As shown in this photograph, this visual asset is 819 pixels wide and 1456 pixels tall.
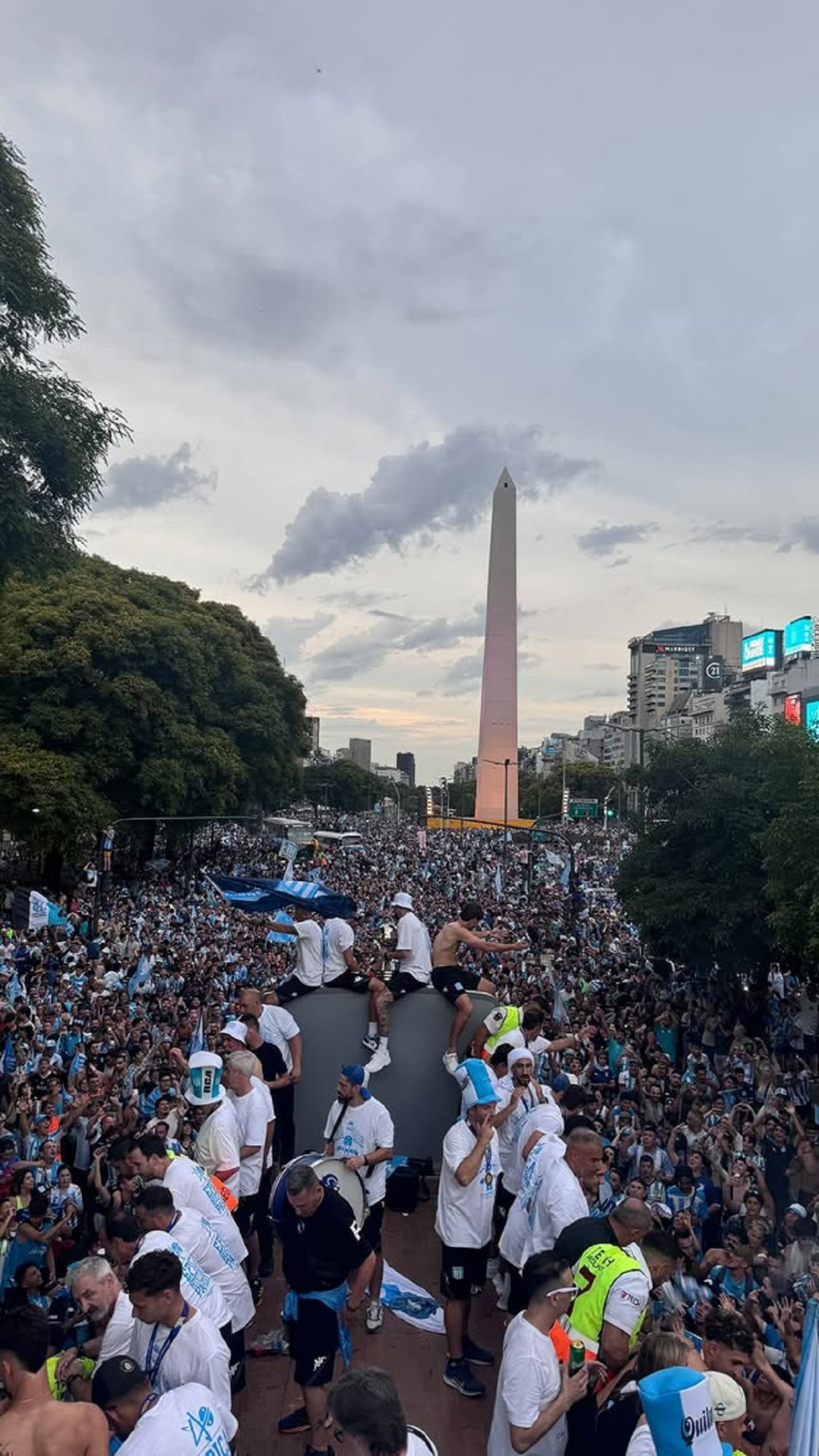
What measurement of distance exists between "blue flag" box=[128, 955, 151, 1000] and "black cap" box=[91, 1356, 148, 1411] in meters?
12.8

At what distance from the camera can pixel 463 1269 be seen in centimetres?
517

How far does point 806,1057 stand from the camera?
1409 cm

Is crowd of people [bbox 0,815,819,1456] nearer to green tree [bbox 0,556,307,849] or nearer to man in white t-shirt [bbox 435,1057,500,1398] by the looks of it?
man in white t-shirt [bbox 435,1057,500,1398]

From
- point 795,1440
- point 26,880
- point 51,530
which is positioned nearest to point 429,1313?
point 795,1440

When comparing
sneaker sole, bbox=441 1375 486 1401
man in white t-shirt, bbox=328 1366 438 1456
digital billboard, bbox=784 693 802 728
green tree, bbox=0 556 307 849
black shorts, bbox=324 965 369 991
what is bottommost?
sneaker sole, bbox=441 1375 486 1401

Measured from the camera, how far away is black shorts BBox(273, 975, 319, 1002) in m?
8.00

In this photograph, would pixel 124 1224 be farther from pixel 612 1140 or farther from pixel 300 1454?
pixel 612 1140

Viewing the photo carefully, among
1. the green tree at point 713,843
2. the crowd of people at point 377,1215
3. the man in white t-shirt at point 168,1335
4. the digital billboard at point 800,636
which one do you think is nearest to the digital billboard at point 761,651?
the digital billboard at point 800,636

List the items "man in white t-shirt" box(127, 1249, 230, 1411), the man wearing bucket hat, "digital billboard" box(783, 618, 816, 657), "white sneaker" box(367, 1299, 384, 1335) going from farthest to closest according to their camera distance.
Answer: "digital billboard" box(783, 618, 816, 657) → "white sneaker" box(367, 1299, 384, 1335) → the man wearing bucket hat → "man in white t-shirt" box(127, 1249, 230, 1411)

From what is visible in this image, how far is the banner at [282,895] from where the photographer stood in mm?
9703

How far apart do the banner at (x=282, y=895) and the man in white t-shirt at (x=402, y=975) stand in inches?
57.8

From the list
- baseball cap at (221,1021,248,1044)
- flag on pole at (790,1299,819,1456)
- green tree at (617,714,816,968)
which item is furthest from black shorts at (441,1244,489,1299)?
green tree at (617,714,816,968)

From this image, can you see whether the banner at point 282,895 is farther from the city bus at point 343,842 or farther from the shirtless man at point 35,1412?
the city bus at point 343,842

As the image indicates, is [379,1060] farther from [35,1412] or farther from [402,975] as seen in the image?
[35,1412]
